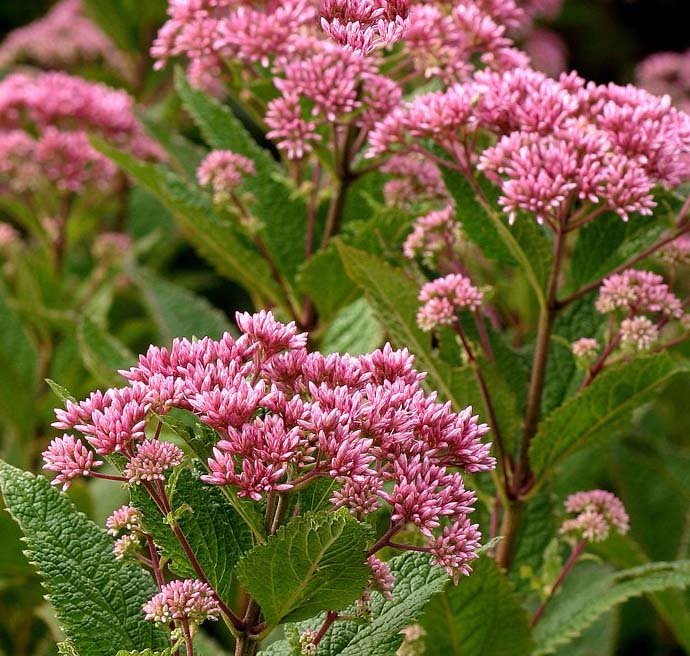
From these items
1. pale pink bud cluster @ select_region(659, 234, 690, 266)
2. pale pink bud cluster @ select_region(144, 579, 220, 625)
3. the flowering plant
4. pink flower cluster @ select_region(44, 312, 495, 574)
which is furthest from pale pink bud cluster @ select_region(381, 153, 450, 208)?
pale pink bud cluster @ select_region(144, 579, 220, 625)

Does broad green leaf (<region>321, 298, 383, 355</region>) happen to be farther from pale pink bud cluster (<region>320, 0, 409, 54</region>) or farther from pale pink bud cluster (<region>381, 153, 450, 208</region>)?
pale pink bud cluster (<region>320, 0, 409, 54</region>)

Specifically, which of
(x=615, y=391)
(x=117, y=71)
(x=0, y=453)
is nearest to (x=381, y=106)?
(x=615, y=391)

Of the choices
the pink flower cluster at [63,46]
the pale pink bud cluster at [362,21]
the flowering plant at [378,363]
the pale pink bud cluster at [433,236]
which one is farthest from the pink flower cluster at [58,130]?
the pale pink bud cluster at [362,21]

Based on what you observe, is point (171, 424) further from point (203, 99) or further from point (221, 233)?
point (203, 99)

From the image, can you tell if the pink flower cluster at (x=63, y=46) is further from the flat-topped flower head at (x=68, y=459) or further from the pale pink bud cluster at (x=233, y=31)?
the flat-topped flower head at (x=68, y=459)

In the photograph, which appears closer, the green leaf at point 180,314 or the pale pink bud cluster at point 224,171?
the pale pink bud cluster at point 224,171

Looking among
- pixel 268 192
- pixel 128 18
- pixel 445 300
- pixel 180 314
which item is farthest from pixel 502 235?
pixel 128 18

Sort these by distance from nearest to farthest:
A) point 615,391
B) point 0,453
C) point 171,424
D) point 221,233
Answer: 1. point 171,424
2. point 615,391
3. point 221,233
4. point 0,453

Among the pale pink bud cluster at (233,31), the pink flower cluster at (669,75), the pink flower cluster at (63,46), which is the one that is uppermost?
the pink flower cluster at (63,46)
